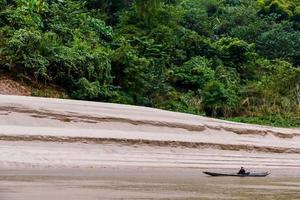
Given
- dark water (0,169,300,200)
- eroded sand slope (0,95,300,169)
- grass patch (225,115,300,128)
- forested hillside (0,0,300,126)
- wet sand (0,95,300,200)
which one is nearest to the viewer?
dark water (0,169,300,200)

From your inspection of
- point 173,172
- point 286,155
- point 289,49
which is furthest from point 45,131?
point 289,49

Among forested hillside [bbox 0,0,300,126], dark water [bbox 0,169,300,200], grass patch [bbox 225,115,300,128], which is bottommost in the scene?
grass patch [bbox 225,115,300,128]

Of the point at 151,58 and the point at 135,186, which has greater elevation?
the point at 151,58

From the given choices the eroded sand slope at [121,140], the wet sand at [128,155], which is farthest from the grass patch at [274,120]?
the eroded sand slope at [121,140]

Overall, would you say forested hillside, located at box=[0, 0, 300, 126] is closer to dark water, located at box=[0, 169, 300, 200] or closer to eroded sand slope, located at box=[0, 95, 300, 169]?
eroded sand slope, located at box=[0, 95, 300, 169]

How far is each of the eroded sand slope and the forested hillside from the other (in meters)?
7.32

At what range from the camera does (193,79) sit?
103 ft

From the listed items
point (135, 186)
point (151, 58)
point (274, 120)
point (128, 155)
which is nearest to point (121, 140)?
point (128, 155)

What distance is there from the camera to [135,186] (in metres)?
10.5

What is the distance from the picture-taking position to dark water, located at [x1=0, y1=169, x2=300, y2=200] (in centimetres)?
887

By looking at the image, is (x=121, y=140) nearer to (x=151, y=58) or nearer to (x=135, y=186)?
(x=135, y=186)

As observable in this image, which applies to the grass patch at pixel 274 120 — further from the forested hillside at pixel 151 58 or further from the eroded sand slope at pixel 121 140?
the eroded sand slope at pixel 121 140

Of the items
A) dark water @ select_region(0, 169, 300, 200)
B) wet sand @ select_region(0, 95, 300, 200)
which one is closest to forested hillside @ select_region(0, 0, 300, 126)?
wet sand @ select_region(0, 95, 300, 200)

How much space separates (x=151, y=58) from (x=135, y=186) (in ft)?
65.9
